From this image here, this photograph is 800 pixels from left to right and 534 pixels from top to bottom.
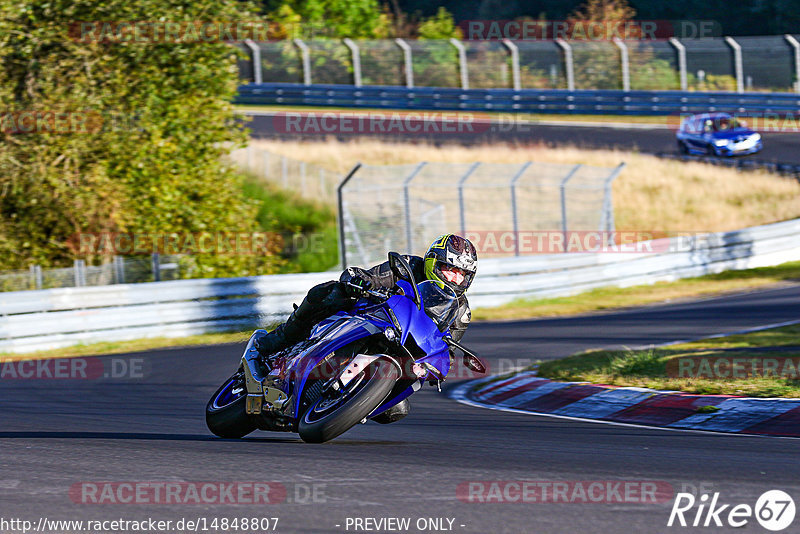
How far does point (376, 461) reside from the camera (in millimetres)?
6445

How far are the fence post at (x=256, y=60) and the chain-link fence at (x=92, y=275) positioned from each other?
74.9 feet

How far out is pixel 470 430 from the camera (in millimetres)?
8234

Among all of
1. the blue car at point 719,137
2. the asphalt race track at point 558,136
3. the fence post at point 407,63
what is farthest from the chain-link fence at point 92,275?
the fence post at point 407,63

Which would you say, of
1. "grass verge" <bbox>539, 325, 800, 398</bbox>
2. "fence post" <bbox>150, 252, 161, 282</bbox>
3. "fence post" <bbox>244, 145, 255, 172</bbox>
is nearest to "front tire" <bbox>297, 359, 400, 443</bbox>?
"grass verge" <bbox>539, 325, 800, 398</bbox>

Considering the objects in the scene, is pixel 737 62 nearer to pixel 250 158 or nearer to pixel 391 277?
pixel 250 158

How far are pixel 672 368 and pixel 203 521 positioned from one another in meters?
6.64

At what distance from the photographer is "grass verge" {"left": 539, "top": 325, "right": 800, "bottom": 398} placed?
9.30 metres

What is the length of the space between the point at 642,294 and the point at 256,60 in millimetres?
23897

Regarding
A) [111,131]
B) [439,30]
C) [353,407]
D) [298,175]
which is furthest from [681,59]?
[353,407]

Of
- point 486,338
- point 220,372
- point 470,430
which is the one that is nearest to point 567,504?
point 470,430

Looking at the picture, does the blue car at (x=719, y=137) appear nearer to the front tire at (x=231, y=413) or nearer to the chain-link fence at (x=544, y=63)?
the chain-link fence at (x=544, y=63)

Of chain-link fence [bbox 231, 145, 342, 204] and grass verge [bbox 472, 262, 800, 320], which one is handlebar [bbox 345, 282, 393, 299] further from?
chain-link fence [bbox 231, 145, 342, 204]

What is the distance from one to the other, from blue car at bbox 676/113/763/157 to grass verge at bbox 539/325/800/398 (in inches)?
788

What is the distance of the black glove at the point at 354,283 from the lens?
692cm
